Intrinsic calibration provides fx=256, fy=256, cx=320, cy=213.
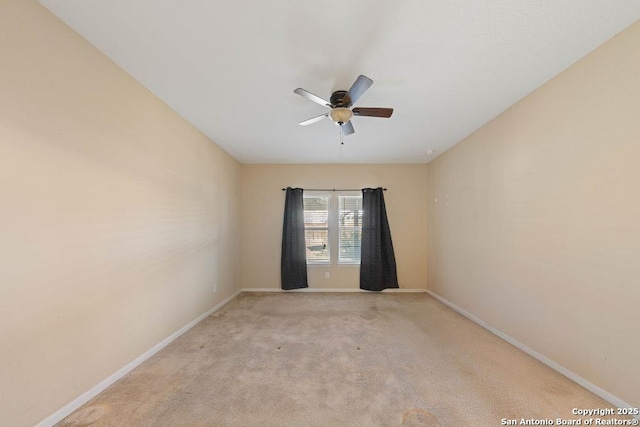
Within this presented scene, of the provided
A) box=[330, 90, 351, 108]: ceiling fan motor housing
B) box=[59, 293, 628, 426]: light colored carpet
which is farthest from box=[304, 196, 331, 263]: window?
box=[330, 90, 351, 108]: ceiling fan motor housing

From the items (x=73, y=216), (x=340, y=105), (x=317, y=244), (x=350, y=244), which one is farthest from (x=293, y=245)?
(x=73, y=216)

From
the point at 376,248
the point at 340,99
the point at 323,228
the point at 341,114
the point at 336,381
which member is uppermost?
the point at 340,99

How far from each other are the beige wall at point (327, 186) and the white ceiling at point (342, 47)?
2.17 metres

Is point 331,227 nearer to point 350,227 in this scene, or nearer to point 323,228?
point 323,228

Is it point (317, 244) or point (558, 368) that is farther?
point (317, 244)

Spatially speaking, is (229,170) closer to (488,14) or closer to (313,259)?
(313,259)

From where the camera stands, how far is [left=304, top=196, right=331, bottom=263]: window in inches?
202

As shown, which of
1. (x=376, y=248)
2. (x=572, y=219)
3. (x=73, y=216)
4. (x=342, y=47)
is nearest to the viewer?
(x=73, y=216)

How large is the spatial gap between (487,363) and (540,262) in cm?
104

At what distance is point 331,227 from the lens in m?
5.11

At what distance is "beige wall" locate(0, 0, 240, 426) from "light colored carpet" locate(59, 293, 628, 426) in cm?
37

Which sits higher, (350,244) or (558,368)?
(350,244)

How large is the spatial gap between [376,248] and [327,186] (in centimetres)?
153

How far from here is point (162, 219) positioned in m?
2.65
